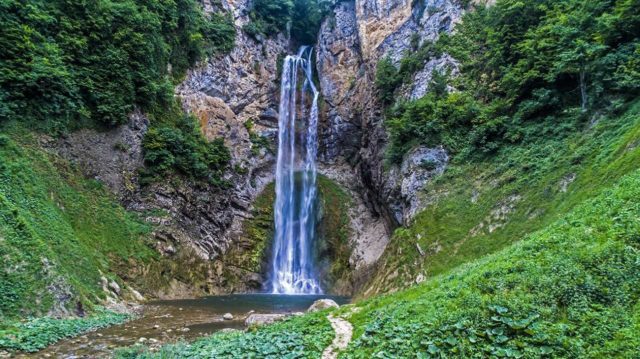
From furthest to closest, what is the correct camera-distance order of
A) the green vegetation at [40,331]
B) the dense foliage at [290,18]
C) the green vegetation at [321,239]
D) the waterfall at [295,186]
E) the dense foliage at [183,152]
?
the dense foliage at [290,18]
the waterfall at [295,186]
the green vegetation at [321,239]
the dense foliage at [183,152]
the green vegetation at [40,331]

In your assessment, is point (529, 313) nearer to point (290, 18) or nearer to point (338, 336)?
point (338, 336)

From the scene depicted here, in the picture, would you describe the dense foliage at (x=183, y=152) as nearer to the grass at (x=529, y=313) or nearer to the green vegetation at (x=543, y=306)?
the grass at (x=529, y=313)

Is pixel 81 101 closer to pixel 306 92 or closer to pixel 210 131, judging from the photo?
pixel 210 131

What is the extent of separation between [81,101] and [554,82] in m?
24.0

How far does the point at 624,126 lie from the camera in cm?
1316

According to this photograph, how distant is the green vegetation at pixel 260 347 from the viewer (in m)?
7.12

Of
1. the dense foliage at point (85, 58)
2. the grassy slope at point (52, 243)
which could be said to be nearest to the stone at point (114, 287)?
the grassy slope at point (52, 243)

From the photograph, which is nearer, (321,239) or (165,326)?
(165,326)

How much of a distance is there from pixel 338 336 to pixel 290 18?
39794 mm

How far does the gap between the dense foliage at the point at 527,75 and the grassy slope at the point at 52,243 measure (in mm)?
17044

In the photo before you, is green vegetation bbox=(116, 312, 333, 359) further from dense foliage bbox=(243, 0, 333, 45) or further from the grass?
dense foliage bbox=(243, 0, 333, 45)

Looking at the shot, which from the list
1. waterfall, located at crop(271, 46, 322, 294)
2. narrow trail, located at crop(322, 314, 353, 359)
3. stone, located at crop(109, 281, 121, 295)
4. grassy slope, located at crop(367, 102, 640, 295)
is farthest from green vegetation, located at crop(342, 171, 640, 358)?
waterfall, located at crop(271, 46, 322, 294)

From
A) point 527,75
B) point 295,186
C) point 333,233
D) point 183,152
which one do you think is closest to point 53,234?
point 183,152

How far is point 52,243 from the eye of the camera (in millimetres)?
14422
